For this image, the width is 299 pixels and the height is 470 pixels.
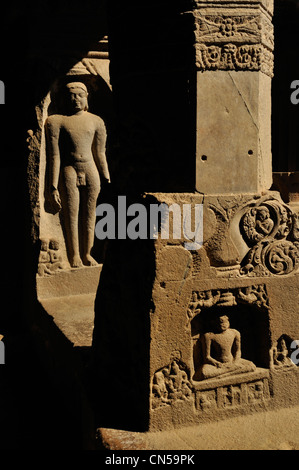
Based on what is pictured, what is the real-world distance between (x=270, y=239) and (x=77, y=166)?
2801 millimetres

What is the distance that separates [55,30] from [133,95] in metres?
2.58

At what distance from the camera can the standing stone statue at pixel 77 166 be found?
5031mm

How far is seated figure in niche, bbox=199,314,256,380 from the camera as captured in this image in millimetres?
2707

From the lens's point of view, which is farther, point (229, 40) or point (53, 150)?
point (53, 150)

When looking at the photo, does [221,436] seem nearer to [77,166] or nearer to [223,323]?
[223,323]

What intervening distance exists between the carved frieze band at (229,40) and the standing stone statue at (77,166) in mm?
2667

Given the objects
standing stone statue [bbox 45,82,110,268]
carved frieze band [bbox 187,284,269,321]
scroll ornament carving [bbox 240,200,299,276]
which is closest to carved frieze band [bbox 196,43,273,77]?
scroll ornament carving [bbox 240,200,299,276]

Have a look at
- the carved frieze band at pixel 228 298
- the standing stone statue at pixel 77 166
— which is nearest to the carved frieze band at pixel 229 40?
the carved frieze band at pixel 228 298

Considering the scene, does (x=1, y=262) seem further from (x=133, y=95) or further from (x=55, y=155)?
(x=133, y=95)

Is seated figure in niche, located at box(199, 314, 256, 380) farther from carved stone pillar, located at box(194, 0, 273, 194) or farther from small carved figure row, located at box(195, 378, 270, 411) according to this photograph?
carved stone pillar, located at box(194, 0, 273, 194)

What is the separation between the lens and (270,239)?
8.89 feet

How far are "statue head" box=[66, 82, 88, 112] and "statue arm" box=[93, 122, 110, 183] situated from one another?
26 centimetres

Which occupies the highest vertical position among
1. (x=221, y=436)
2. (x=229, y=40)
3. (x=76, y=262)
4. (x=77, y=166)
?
(x=77, y=166)

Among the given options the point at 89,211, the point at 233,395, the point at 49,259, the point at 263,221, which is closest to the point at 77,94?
the point at 89,211
